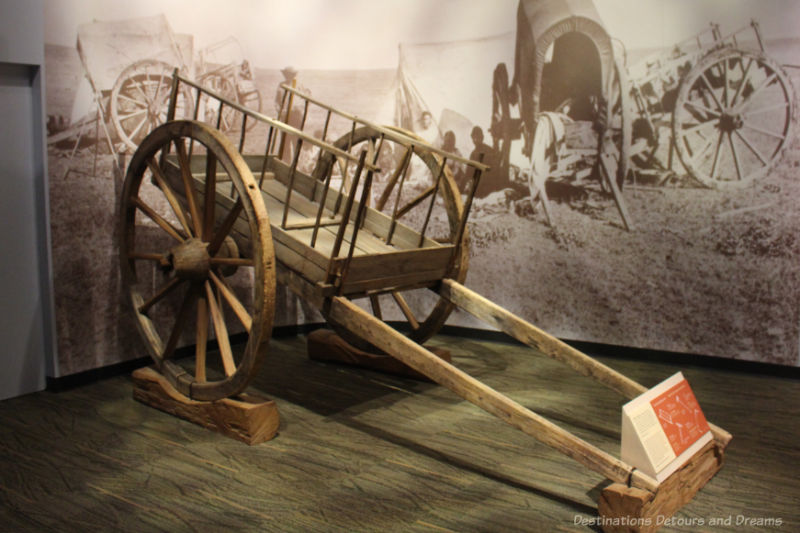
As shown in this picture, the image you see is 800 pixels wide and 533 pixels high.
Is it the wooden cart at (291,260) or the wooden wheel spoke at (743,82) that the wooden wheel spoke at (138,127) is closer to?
the wooden cart at (291,260)

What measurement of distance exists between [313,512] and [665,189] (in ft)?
10.8

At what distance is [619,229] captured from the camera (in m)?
5.17

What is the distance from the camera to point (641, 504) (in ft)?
8.97

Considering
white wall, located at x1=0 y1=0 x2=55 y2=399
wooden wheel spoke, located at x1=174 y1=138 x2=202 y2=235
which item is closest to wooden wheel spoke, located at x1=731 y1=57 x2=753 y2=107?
wooden wheel spoke, located at x1=174 y1=138 x2=202 y2=235

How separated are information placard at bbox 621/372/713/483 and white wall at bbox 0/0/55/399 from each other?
10.3 feet

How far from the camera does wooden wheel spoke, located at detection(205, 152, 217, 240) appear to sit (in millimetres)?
3664

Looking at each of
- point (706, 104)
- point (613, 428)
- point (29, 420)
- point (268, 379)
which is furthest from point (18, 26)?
point (706, 104)

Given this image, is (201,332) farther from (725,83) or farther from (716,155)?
(725,83)

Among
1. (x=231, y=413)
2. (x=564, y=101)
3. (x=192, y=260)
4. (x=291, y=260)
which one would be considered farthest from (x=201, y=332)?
(x=564, y=101)

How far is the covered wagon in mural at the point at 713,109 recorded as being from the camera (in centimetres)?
473

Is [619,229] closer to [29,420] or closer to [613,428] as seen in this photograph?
[613,428]

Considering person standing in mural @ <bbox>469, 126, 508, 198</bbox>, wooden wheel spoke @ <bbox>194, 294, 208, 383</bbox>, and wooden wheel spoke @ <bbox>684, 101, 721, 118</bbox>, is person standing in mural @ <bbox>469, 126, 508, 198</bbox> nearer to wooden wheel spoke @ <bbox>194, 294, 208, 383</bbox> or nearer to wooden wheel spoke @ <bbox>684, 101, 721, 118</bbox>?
wooden wheel spoke @ <bbox>684, 101, 721, 118</bbox>

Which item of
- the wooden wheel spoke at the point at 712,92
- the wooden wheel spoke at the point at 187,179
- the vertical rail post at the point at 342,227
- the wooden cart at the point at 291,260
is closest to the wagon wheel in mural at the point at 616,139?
the wooden wheel spoke at the point at 712,92

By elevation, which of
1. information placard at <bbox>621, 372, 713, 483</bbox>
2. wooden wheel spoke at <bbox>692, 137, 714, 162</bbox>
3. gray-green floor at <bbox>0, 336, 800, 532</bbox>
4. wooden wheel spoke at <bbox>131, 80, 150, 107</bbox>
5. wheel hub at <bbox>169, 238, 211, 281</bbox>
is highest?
wooden wheel spoke at <bbox>131, 80, 150, 107</bbox>
